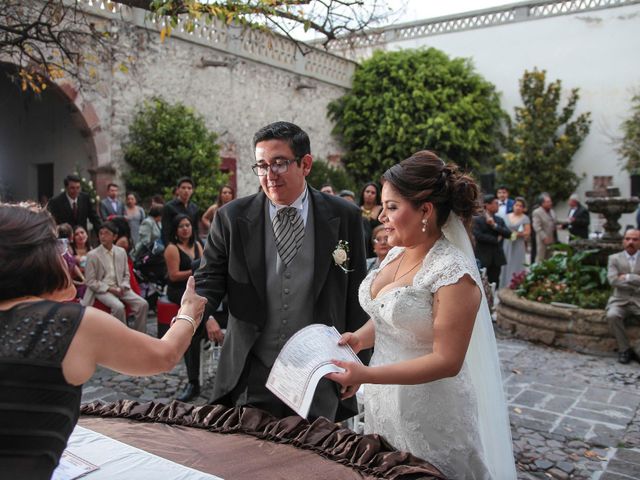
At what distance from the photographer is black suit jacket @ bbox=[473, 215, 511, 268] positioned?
8.82 m

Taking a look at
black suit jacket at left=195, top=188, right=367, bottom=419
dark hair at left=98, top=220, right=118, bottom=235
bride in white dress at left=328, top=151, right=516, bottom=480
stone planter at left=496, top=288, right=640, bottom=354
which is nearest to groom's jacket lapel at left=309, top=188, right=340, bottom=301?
black suit jacket at left=195, top=188, right=367, bottom=419

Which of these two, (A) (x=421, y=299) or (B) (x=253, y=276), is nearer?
(A) (x=421, y=299)

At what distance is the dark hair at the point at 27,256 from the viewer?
1.37 m

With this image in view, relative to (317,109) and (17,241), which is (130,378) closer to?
(17,241)

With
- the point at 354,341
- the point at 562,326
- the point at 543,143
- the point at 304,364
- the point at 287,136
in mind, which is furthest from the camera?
the point at 543,143

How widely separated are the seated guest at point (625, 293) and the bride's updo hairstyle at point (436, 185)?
5.25 m

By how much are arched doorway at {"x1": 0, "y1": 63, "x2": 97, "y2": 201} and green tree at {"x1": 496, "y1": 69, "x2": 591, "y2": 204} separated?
12.6 meters

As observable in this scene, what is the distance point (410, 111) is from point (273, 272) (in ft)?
54.0

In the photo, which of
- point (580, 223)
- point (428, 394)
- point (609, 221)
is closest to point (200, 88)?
point (580, 223)

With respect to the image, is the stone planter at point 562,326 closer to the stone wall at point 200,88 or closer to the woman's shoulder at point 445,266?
the woman's shoulder at point 445,266

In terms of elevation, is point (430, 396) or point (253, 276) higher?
point (253, 276)

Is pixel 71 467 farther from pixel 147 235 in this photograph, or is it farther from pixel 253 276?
pixel 147 235

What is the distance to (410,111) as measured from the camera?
18391 mm

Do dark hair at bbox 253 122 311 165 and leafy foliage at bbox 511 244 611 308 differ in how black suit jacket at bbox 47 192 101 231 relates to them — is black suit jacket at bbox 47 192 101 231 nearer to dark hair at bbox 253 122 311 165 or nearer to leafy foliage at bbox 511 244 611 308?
leafy foliage at bbox 511 244 611 308
